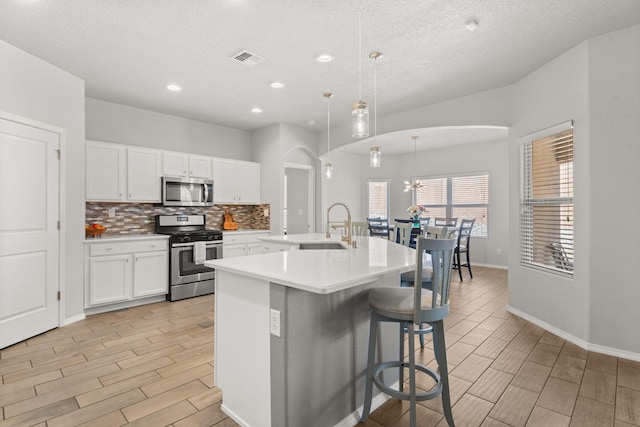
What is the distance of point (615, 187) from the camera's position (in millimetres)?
2885

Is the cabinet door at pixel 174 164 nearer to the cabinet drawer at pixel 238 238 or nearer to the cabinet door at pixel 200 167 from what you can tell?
the cabinet door at pixel 200 167

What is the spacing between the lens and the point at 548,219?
11.7 feet

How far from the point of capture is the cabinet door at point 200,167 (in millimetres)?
5137

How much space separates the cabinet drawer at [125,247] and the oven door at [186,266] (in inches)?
7.5

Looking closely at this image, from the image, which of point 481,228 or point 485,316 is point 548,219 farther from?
point 481,228

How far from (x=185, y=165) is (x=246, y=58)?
2330mm

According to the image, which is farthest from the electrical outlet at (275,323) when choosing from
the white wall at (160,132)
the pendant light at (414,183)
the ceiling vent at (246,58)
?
the pendant light at (414,183)

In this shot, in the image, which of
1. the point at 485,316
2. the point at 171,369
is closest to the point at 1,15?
the point at 171,369

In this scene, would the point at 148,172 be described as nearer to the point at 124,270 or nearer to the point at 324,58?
the point at 124,270

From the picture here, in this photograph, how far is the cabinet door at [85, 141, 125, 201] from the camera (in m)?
4.10

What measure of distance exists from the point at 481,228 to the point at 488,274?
1372mm

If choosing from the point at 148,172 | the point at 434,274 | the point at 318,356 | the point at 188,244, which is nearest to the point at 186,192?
the point at 148,172

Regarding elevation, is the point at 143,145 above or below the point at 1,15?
below

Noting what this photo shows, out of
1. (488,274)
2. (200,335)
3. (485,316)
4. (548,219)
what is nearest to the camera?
(200,335)
